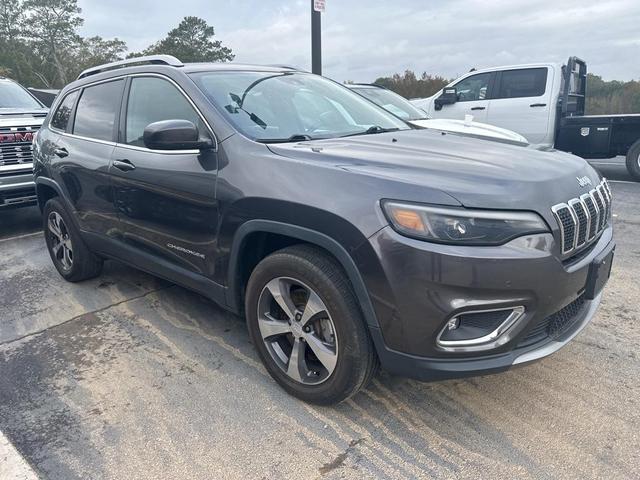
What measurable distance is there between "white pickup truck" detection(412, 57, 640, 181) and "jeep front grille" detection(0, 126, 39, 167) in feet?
23.2

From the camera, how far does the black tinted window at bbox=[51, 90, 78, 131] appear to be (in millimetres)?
4363

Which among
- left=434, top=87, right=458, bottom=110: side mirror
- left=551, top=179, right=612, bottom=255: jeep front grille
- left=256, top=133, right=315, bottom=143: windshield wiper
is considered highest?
left=434, top=87, right=458, bottom=110: side mirror

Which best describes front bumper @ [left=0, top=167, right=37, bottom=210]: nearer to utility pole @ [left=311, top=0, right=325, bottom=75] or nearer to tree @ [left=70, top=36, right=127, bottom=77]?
utility pole @ [left=311, top=0, right=325, bottom=75]

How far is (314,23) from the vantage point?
890 centimetres

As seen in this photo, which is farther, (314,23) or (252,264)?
(314,23)

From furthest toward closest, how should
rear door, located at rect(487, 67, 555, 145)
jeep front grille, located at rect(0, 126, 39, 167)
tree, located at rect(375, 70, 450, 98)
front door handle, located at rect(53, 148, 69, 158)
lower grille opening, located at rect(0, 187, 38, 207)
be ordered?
tree, located at rect(375, 70, 450, 98) < rear door, located at rect(487, 67, 555, 145) < jeep front grille, located at rect(0, 126, 39, 167) < lower grille opening, located at rect(0, 187, 38, 207) < front door handle, located at rect(53, 148, 69, 158)

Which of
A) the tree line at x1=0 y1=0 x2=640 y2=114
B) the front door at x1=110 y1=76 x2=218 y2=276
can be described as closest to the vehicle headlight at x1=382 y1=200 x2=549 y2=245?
the front door at x1=110 y1=76 x2=218 y2=276

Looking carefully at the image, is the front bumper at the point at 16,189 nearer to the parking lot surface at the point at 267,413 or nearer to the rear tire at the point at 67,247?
the rear tire at the point at 67,247

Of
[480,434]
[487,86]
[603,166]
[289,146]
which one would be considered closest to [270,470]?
[480,434]

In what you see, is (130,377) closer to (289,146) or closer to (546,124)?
(289,146)

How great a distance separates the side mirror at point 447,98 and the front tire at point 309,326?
320 inches

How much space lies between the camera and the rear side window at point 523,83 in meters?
9.28

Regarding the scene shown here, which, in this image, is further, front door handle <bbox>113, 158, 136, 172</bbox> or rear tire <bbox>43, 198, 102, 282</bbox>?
rear tire <bbox>43, 198, 102, 282</bbox>

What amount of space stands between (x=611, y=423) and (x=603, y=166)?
925cm
